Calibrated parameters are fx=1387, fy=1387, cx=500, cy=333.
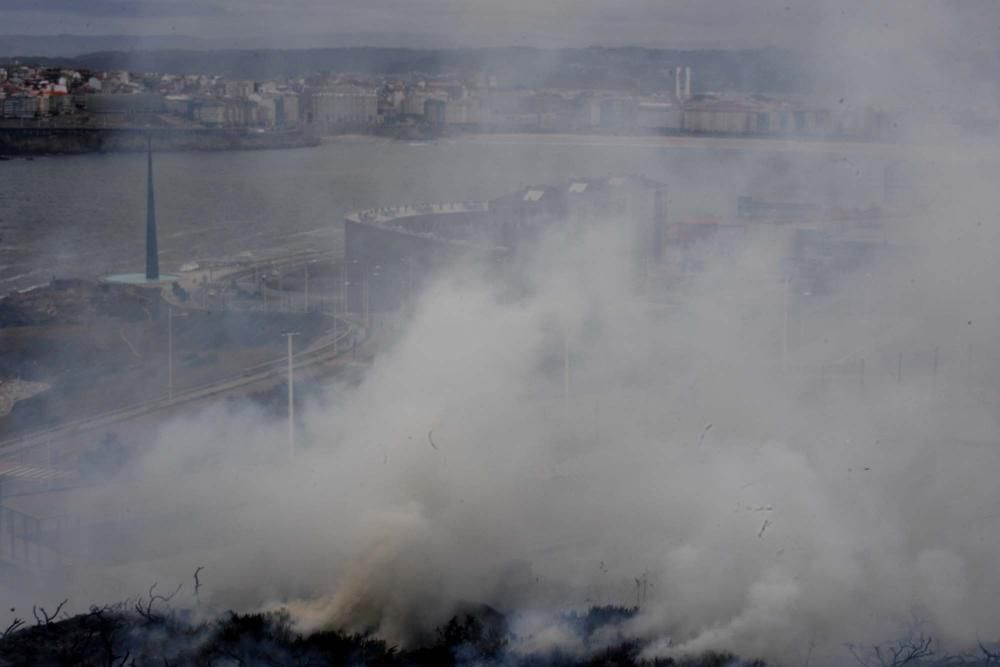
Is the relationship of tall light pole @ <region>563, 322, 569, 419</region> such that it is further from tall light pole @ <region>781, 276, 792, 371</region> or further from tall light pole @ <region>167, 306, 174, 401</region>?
tall light pole @ <region>167, 306, 174, 401</region>

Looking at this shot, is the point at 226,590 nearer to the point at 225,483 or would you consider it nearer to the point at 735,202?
the point at 225,483

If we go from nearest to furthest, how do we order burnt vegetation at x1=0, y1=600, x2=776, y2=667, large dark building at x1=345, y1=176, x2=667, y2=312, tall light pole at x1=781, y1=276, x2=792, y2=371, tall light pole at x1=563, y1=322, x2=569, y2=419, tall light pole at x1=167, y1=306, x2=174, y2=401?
burnt vegetation at x1=0, y1=600, x2=776, y2=667, tall light pole at x1=563, y1=322, x2=569, y2=419, tall light pole at x1=781, y1=276, x2=792, y2=371, tall light pole at x1=167, y1=306, x2=174, y2=401, large dark building at x1=345, y1=176, x2=667, y2=312

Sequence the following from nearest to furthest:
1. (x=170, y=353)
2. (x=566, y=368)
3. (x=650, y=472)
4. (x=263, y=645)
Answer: (x=263, y=645) → (x=650, y=472) → (x=566, y=368) → (x=170, y=353)

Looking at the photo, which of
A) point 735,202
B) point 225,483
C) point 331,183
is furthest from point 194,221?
point 225,483

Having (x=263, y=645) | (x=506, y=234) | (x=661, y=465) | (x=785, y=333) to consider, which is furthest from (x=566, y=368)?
(x=506, y=234)

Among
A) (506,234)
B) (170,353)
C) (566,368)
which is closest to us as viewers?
(566,368)

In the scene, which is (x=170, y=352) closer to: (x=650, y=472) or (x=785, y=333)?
(x=785, y=333)

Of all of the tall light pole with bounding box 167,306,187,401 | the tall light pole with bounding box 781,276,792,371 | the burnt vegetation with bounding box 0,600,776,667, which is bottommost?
the tall light pole with bounding box 167,306,187,401

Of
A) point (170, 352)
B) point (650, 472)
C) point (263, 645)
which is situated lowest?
point (170, 352)

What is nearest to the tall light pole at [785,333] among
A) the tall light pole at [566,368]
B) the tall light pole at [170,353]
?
the tall light pole at [566,368]

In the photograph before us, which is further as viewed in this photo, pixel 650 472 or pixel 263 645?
pixel 650 472

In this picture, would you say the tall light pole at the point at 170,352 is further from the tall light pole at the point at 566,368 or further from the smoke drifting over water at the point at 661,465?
the tall light pole at the point at 566,368

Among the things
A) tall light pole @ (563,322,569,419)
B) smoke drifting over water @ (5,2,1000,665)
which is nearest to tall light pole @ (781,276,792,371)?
smoke drifting over water @ (5,2,1000,665)
